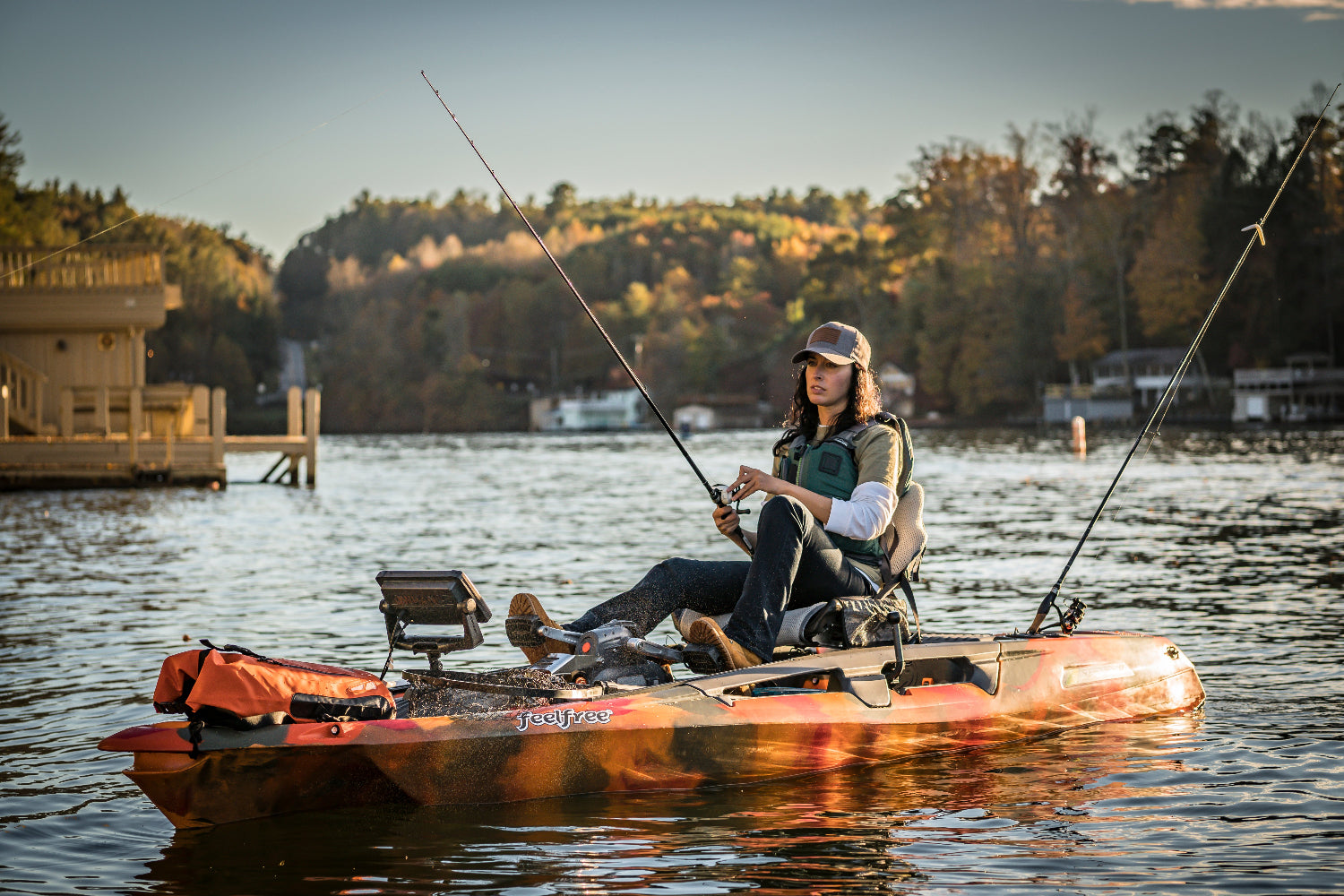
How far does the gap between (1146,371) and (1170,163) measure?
1591cm

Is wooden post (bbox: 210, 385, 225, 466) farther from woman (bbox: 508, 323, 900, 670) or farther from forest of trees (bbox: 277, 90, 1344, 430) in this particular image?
forest of trees (bbox: 277, 90, 1344, 430)

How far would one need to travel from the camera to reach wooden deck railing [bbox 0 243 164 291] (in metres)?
35.5

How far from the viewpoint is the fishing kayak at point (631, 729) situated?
6.28m

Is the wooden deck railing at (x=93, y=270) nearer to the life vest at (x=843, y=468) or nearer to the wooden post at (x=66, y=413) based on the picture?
the wooden post at (x=66, y=413)

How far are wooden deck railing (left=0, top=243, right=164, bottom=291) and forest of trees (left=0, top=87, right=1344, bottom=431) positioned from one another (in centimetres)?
1696

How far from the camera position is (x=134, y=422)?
3331 centimetres

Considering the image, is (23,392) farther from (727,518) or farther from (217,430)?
(727,518)

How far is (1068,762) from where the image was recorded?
8.00 meters

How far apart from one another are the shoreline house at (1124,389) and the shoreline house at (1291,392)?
4840 millimetres

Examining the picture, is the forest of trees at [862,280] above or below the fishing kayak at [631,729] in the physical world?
above

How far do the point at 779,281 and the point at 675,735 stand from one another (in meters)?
152

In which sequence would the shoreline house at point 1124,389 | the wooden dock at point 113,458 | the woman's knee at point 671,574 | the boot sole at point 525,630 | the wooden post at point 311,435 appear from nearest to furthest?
the woman's knee at point 671,574, the boot sole at point 525,630, the wooden dock at point 113,458, the wooden post at point 311,435, the shoreline house at point 1124,389

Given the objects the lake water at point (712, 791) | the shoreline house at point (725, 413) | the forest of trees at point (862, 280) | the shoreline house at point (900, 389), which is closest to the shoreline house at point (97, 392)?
the lake water at point (712, 791)

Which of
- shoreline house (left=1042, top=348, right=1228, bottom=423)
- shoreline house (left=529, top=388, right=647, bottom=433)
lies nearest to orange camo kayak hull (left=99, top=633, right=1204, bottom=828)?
shoreline house (left=1042, top=348, right=1228, bottom=423)
